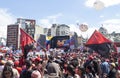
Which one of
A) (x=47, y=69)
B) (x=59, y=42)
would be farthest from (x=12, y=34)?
(x=47, y=69)

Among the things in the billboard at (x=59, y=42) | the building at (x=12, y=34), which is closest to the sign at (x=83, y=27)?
the billboard at (x=59, y=42)

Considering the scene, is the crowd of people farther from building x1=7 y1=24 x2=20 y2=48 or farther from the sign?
building x1=7 y1=24 x2=20 y2=48

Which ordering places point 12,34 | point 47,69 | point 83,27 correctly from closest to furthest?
point 47,69
point 83,27
point 12,34

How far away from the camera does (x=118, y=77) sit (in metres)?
7.95

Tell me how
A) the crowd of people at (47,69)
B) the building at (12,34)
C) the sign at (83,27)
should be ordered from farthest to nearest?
the building at (12,34) → the sign at (83,27) → the crowd of people at (47,69)

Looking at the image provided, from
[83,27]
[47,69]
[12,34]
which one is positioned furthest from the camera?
[12,34]

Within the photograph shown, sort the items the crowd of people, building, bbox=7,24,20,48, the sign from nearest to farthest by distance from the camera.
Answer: the crowd of people, the sign, building, bbox=7,24,20,48

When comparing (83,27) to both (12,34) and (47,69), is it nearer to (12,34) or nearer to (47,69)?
Answer: (47,69)

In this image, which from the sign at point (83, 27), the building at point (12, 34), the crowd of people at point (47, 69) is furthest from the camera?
the building at point (12, 34)

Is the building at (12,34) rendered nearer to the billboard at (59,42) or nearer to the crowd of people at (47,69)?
the billboard at (59,42)

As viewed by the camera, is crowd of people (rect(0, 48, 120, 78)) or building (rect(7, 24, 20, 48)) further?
building (rect(7, 24, 20, 48))

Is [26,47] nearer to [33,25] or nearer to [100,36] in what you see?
[100,36]

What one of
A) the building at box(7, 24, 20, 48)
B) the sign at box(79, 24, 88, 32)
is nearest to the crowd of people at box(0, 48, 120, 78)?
the sign at box(79, 24, 88, 32)

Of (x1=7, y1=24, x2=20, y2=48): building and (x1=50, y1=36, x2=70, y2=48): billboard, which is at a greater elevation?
(x1=7, y1=24, x2=20, y2=48): building
